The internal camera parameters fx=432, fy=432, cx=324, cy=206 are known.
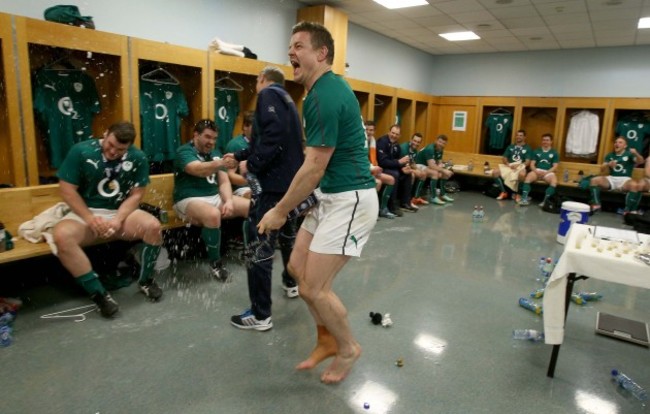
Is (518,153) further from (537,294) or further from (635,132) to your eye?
(537,294)

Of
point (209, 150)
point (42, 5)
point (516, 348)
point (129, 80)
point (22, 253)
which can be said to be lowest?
point (516, 348)

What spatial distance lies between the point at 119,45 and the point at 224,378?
245cm

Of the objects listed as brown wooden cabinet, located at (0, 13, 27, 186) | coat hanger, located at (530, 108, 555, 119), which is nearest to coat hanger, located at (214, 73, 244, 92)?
brown wooden cabinet, located at (0, 13, 27, 186)

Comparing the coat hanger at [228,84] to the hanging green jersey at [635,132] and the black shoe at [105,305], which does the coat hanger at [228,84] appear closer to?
the black shoe at [105,305]

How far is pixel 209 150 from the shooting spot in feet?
10.3

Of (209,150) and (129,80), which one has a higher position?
(129,80)

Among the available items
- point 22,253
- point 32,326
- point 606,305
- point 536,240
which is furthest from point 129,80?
point 536,240

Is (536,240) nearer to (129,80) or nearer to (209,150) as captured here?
(209,150)

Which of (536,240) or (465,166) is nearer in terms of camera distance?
(536,240)

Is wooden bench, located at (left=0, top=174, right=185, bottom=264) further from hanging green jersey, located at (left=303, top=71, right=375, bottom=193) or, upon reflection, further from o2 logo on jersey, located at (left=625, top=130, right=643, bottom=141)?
o2 logo on jersey, located at (left=625, top=130, right=643, bottom=141)

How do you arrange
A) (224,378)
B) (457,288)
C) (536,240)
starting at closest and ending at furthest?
(224,378)
(457,288)
(536,240)

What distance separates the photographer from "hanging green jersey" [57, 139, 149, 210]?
2.49 m

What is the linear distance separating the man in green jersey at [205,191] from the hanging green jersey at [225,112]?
103 centimetres

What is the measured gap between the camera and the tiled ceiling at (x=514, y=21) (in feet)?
16.9
